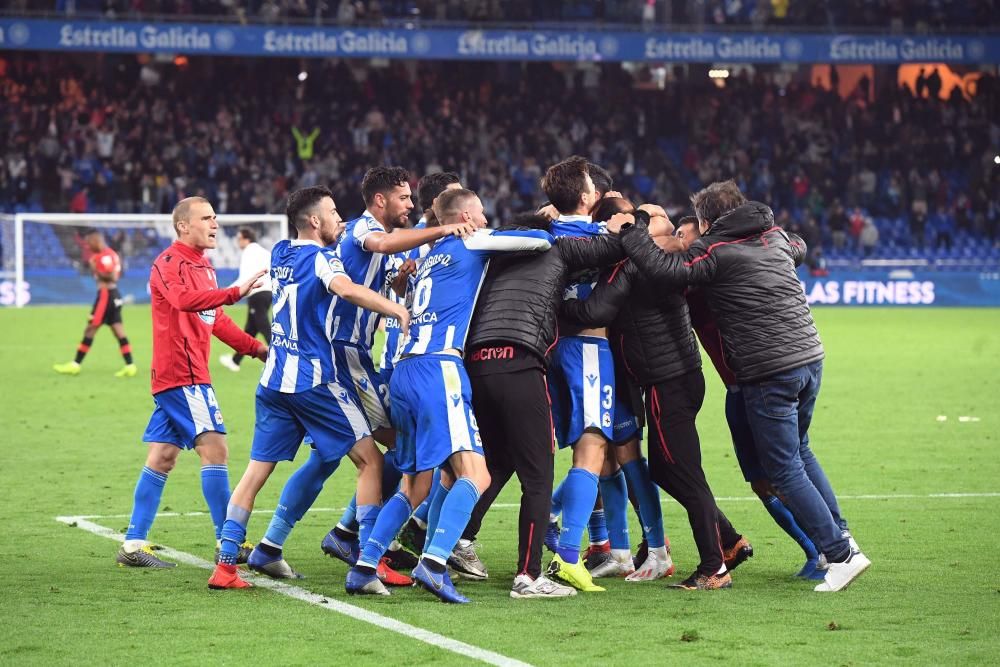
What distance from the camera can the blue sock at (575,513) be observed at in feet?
24.0

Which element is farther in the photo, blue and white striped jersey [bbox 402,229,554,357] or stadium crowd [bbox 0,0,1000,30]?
stadium crowd [bbox 0,0,1000,30]

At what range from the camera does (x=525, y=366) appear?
7.13 meters

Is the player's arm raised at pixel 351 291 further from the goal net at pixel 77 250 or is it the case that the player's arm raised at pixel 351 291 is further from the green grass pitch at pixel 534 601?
the goal net at pixel 77 250

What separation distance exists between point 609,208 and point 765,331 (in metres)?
1.09

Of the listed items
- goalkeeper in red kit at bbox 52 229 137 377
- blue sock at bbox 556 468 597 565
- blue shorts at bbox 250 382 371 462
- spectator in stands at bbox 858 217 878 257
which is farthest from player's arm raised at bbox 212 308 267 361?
spectator in stands at bbox 858 217 878 257

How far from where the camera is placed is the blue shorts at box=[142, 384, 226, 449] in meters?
7.89

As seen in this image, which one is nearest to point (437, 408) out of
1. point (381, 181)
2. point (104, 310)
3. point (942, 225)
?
point (381, 181)

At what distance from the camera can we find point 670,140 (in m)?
44.8

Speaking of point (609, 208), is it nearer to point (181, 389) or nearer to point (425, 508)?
point (425, 508)

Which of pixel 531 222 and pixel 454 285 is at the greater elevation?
pixel 531 222

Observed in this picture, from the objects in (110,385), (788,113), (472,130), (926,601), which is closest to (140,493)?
(926,601)

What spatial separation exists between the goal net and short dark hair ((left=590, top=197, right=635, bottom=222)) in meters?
24.9

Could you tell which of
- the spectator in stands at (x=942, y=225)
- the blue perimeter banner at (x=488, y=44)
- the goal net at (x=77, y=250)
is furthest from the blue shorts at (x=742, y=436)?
the spectator in stands at (x=942, y=225)

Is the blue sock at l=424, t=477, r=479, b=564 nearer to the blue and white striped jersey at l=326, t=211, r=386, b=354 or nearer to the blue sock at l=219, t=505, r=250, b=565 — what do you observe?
the blue sock at l=219, t=505, r=250, b=565
